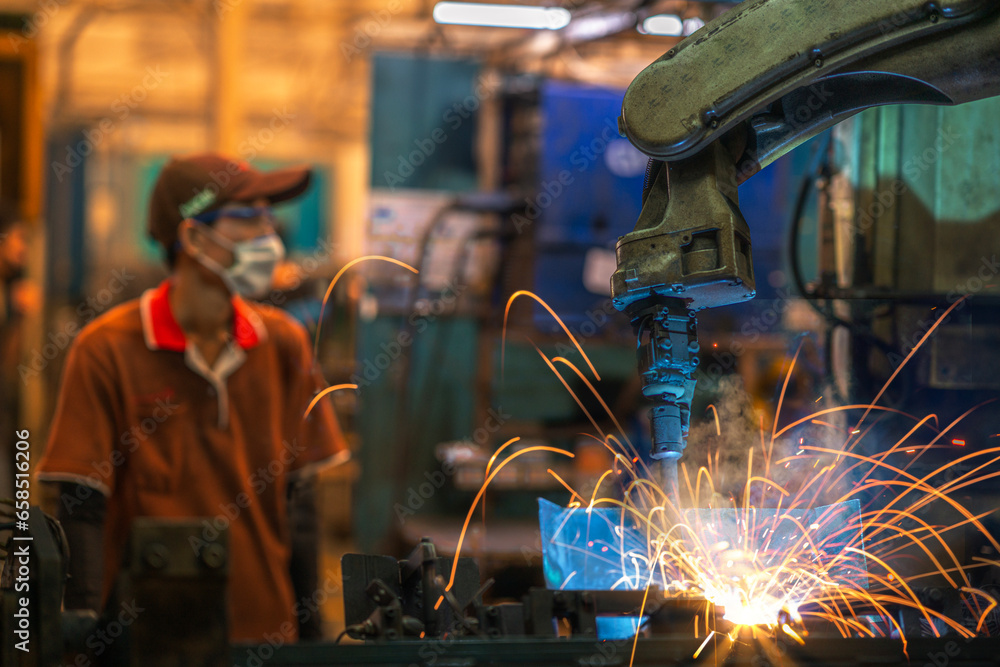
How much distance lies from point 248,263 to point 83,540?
0.93m

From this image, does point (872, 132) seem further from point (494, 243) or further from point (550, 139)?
point (494, 243)

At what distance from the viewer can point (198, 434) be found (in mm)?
2420

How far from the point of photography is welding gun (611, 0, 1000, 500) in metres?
1.12

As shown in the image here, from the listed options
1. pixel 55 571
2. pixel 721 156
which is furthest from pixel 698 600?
pixel 55 571

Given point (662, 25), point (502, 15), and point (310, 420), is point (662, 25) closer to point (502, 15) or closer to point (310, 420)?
point (502, 15)

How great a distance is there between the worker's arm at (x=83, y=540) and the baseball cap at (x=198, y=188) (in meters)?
0.80

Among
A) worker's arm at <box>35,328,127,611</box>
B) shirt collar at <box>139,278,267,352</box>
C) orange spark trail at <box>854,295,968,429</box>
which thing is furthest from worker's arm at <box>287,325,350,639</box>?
orange spark trail at <box>854,295,968,429</box>

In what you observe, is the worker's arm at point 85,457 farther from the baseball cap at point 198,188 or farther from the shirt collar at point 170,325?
the baseball cap at point 198,188

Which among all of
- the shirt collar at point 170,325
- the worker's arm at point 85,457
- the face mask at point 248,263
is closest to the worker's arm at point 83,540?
the worker's arm at point 85,457

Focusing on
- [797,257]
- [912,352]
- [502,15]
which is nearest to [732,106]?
[912,352]

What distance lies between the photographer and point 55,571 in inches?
39.6

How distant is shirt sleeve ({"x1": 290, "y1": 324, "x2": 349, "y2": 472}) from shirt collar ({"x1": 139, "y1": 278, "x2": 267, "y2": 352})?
13cm

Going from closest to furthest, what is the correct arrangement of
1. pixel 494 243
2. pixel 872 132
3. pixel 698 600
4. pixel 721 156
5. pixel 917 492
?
pixel 721 156
pixel 698 600
pixel 917 492
pixel 872 132
pixel 494 243

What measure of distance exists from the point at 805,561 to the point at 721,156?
752mm
